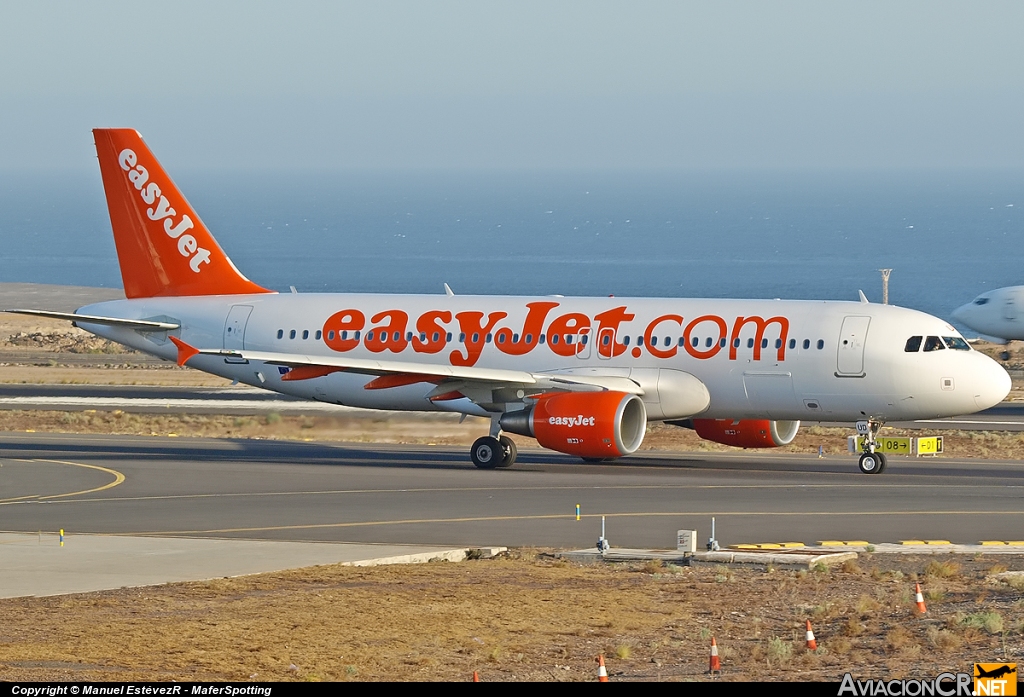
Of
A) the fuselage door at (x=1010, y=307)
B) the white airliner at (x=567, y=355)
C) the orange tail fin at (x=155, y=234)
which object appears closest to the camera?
the white airliner at (x=567, y=355)

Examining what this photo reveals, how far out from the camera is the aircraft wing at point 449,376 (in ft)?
138

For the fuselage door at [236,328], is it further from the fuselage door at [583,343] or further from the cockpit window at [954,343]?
the cockpit window at [954,343]

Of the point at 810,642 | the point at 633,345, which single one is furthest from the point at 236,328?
the point at 810,642

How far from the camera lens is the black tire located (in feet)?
139

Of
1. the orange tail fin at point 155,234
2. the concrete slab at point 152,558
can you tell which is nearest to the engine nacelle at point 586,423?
the concrete slab at point 152,558

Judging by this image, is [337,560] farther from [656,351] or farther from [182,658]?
[656,351]

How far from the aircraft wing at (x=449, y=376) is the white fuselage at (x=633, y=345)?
527 mm

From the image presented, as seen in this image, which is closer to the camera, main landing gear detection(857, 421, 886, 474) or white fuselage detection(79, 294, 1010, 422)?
white fuselage detection(79, 294, 1010, 422)

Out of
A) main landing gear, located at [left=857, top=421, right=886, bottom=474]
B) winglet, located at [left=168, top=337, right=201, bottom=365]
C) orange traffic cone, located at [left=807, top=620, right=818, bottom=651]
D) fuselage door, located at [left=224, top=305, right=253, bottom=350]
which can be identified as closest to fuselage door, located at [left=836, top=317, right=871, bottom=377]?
main landing gear, located at [left=857, top=421, right=886, bottom=474]

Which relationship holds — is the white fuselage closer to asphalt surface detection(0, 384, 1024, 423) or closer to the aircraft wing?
the aircraft wing

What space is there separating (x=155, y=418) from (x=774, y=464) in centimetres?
2323

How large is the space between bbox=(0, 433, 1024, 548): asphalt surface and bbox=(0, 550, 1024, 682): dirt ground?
174 inches

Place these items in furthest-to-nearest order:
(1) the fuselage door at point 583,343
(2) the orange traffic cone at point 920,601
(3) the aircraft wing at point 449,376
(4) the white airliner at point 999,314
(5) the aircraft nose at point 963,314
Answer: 1. (5) the aircraft nose at point 963,314
2. (4) the white airliner at point 999,314
3. (1) the fuselage door at point 583,343
4. (3) the aircraft wing at point 449,376
5. (2) the orange traffic cone at point 920,601

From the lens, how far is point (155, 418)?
5747 cm
